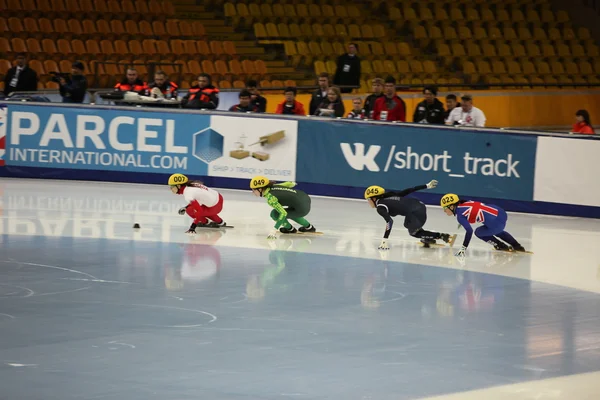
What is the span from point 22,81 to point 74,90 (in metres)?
1.17

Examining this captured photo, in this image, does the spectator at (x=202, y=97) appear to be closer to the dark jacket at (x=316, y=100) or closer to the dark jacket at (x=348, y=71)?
the dark jacket at (x=316, y=100)

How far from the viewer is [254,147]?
1927 cm

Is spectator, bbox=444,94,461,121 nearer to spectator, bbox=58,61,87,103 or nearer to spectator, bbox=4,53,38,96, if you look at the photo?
spectator, bbox=58,61,87,103

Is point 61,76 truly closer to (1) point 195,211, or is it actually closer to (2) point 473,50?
(1) point 195,211

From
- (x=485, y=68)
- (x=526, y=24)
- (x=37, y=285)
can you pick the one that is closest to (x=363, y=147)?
(x=37, y=285)

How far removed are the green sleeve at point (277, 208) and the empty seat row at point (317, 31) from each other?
15.2 meters

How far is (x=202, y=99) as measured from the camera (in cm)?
2005

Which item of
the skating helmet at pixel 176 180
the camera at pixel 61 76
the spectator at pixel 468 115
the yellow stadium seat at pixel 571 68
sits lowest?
the skating helmet at pixel 176 180

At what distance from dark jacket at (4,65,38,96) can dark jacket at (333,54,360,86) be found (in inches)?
250

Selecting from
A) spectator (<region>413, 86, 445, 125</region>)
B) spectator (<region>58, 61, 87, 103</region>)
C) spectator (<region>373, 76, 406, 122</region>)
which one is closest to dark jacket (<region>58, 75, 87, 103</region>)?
spectator (<region>58, 61, 87, 103</region>)

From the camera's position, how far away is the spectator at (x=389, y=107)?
62.8 feet

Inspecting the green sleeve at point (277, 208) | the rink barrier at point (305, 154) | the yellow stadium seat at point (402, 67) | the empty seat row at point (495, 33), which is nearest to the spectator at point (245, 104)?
the rink barrier at point (305, 154)

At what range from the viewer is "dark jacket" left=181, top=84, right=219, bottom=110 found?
19.9 m

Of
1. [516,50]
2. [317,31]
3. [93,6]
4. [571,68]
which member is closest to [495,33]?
[516,50]
